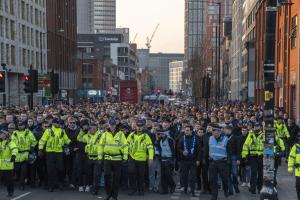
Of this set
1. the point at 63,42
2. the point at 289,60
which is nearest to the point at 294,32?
the point at 289,60

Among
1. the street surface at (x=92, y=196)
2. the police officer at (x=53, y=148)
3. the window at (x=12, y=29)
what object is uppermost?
the window at (x=12, y=29)

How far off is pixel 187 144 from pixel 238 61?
75429 mm

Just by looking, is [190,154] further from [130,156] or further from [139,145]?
[130,156]

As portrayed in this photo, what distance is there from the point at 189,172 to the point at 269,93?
557 centimetres

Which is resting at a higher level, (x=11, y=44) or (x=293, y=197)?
(x=11, y=44)

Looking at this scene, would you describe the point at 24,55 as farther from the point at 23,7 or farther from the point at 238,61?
the point at 238,61

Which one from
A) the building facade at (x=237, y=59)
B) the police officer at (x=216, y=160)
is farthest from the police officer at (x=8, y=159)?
the building facade at (x=237, y=59)

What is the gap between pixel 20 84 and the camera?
62.7 meters

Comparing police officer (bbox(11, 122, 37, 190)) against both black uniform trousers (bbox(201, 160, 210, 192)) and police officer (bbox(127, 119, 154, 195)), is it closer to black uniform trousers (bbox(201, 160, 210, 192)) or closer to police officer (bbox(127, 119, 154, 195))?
police officer (bbox(127, 119, 154, 195))

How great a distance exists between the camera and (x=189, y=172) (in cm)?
1556

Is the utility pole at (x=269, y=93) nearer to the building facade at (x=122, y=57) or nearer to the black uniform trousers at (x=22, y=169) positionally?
the black uniform trousers at (x=22, y=169)

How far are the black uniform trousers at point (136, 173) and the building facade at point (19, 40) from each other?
37748 millimetres

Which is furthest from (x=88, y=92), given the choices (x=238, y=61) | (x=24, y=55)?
(x=24, y=55)

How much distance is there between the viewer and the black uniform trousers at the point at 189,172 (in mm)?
15289
